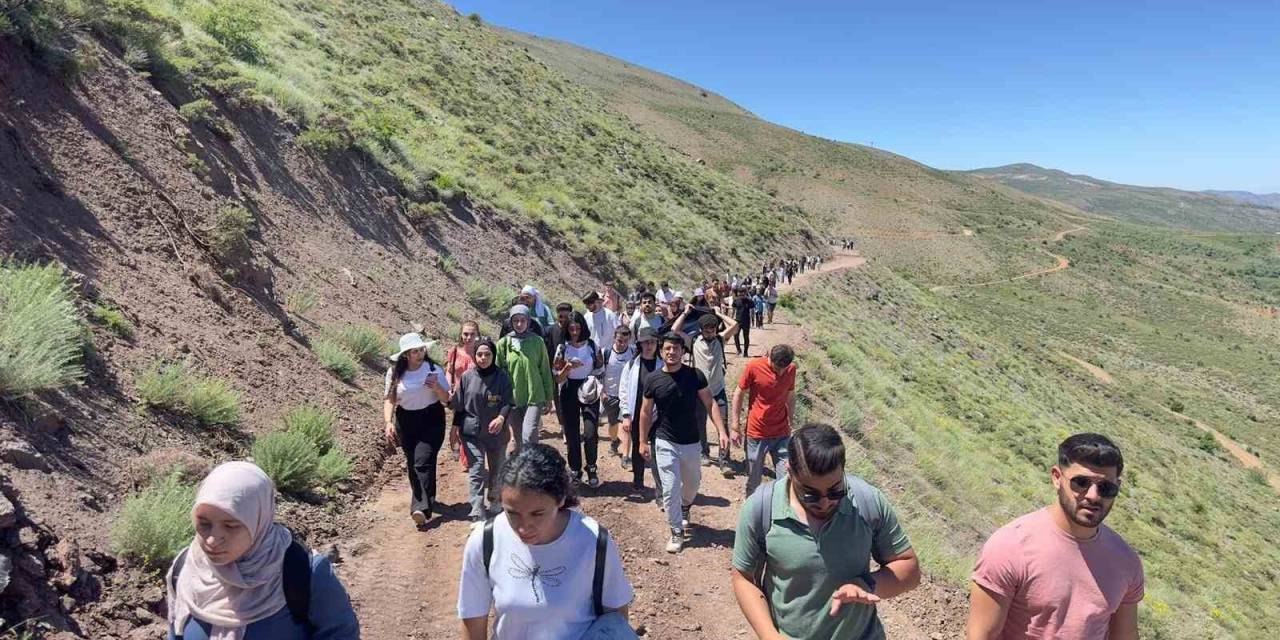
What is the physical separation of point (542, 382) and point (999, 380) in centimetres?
2639

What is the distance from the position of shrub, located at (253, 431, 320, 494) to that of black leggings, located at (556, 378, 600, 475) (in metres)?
2.36

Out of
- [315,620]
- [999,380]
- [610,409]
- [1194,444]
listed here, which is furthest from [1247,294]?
[315,620]

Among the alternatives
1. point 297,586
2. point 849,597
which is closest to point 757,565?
point 849,597

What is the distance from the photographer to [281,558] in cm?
222

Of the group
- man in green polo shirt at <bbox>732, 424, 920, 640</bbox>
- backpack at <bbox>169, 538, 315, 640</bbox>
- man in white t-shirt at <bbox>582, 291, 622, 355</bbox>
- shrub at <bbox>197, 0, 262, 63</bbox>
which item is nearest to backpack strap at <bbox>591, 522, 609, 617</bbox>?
man in green polo shirt at <bbox>732, 424, 920, 640</bbox>

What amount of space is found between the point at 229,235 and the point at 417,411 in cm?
467

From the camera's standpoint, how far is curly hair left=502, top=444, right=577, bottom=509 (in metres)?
2.39

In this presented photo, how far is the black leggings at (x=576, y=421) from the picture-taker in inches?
278

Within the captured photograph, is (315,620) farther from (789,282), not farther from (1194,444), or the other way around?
(1194,444)

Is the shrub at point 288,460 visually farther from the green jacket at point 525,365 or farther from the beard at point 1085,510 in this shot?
the beard at point 1085,510

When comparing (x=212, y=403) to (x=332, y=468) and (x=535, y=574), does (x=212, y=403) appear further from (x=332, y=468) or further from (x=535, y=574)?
(x=535, y=574)

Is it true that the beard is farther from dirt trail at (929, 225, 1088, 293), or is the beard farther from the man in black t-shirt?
dirt trail at (929, 225, 1088, 293)

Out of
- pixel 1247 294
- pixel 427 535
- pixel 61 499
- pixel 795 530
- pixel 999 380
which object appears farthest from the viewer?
pixel 1247 294

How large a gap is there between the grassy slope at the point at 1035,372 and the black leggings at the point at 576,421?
12.2 ft
